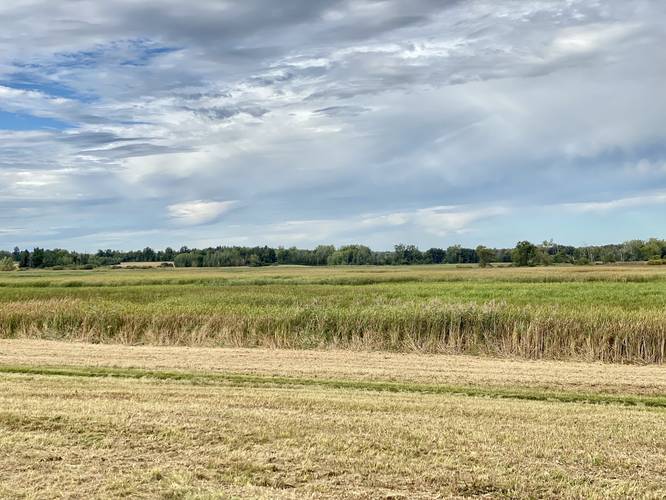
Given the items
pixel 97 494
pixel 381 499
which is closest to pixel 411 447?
pixel 381 499

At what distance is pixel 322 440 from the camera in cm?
760

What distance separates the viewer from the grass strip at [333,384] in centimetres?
1272

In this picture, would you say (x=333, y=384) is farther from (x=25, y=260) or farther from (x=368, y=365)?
(x=25, y=260)

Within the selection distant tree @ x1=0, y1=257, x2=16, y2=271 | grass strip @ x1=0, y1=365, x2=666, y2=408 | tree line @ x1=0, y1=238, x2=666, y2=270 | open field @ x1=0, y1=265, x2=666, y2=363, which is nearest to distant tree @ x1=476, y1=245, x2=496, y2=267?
tree line @ x1=0, y1=238, x2=666, y2=270

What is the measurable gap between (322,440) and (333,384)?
6.54m

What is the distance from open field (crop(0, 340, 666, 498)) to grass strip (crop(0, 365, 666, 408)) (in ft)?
A: 0.27

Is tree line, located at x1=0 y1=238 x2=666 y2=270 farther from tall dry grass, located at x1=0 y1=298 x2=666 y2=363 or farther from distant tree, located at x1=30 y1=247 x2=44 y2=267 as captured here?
tall dry grass, located at x1=0 y1=298 x2=666 y2=363

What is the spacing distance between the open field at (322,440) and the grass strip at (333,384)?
0.27 ft

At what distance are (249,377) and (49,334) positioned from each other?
52.0 feet

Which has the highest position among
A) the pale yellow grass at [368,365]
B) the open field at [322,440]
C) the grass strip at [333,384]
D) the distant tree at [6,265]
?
the distant tree at [6,265]

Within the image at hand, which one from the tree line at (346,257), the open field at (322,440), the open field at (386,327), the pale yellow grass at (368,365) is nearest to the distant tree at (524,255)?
the tree line at (346,257)

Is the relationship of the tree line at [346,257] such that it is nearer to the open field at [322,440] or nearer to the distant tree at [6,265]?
the distant tree at [6,265]

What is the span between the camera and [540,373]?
Answer: 54.0 ft

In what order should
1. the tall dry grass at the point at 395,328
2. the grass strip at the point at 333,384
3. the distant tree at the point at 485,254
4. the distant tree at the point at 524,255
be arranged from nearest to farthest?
the grass strip at the point at 333,384 < the tall dry grass at the point at 395,328 < the distant tree at the point at 524,255 < the distant tree at the point at 485,254
